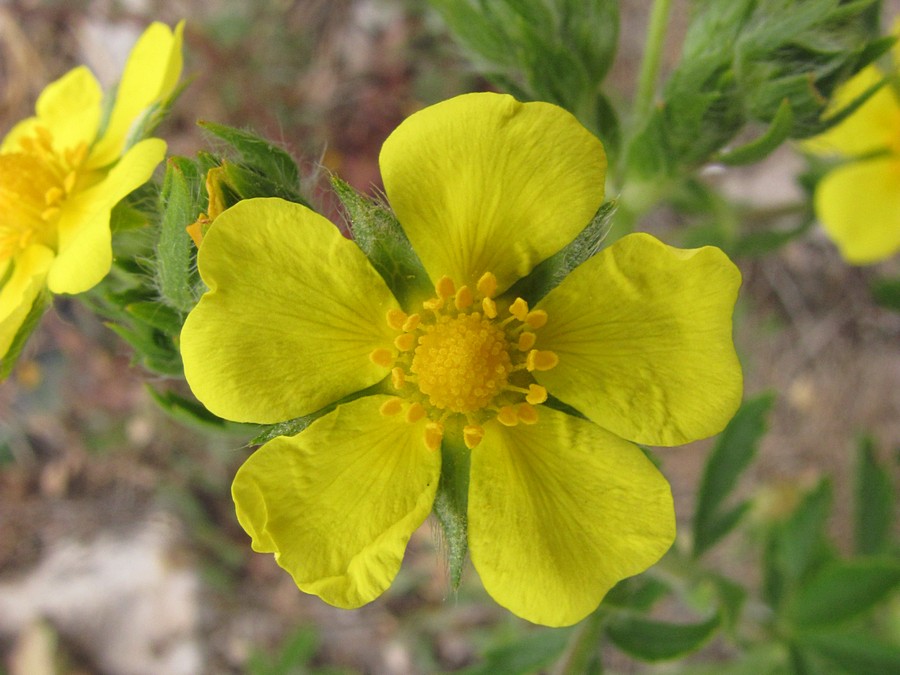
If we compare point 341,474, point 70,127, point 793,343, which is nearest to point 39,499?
point 70,127

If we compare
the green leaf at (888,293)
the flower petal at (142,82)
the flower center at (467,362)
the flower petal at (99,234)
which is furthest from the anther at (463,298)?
the green leaf at (888,293)

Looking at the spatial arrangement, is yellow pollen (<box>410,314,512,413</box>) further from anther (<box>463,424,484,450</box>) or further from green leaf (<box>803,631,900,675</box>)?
green leaf (<box>803,631,900,675</box>)

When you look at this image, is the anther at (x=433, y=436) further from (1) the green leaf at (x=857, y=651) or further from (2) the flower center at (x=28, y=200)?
(1) the green leaf at (x=857, y=651)

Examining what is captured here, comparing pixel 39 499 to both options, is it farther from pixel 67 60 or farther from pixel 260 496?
pixel 260 496

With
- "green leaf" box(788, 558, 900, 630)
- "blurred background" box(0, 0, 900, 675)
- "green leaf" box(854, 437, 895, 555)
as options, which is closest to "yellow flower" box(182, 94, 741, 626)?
"green leaf" box(788, 558, 900, 630)

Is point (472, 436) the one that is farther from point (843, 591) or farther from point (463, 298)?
point (843, 591)

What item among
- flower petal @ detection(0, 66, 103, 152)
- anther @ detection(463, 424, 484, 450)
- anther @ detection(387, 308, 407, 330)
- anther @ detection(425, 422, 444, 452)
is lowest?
anther @ detection(463, 424, 484, 450)

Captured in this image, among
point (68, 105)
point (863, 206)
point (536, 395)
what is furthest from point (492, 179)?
point (863, 206)
